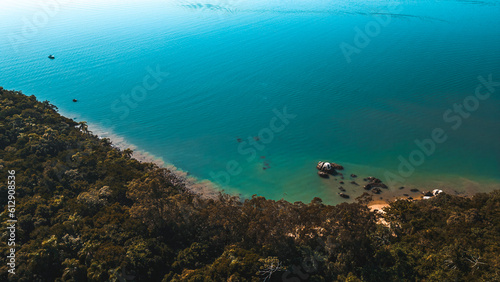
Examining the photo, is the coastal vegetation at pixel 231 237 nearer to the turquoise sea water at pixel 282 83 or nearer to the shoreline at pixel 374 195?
the shoreline at pixel 374 195

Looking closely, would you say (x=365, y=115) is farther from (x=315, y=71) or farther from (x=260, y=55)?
(x=260, y=55)

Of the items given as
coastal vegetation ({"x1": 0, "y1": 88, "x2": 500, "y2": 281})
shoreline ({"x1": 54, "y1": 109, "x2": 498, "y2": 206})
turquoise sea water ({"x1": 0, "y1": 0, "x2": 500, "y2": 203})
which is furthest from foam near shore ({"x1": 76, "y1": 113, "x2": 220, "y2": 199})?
coastal vegetation ({"x1": 0, "y1": 88, "x2": 500, "y2": 281})

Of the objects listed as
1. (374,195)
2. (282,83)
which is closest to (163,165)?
(374,195)

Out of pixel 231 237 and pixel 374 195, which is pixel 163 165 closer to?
pixel 231 237

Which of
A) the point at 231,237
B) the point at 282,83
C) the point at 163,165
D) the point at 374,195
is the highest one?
the point at 282,83

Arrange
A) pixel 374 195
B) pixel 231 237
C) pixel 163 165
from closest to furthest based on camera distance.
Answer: pixel 231 237
pixel 374 195
pixel 163 165


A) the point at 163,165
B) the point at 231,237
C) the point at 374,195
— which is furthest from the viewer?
the point at 163,165

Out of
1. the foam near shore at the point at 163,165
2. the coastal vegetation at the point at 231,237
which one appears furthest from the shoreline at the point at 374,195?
the coastal vegetation at the point at 231,237
